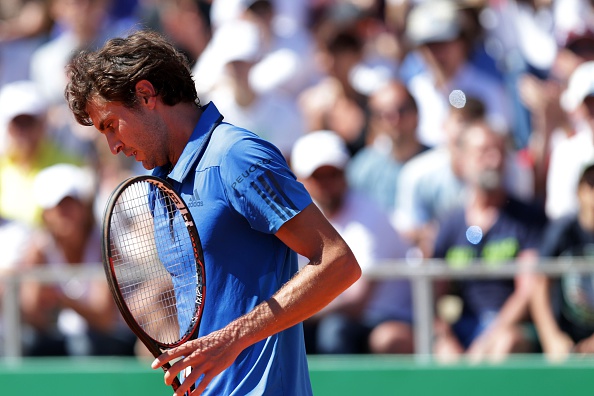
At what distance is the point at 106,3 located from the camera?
7797 mm

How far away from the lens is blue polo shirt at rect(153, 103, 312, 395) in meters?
2.44

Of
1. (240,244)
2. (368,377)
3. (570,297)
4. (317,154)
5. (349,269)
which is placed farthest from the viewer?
(317,154)

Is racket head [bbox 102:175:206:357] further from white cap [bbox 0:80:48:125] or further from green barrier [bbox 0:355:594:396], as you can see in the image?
white cap [bbox 0:80:48:125]

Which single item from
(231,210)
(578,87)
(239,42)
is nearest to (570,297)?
(578,87)

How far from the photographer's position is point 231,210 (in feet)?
8.20

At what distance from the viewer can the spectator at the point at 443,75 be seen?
242 inches

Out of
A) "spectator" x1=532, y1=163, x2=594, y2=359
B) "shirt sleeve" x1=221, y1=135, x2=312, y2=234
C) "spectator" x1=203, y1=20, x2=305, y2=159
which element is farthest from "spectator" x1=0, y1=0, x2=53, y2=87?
"shirt sleeve" x1=221, y1=135, x2=312, y2=234

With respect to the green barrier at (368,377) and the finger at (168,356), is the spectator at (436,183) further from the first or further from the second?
the finger at (168,356)

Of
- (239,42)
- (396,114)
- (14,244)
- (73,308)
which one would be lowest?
(73,308)

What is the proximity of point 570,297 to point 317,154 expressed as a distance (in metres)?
1.70

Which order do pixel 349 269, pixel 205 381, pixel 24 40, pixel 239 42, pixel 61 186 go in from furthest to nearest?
pixel 24 40 < pixel 239 42 < pixel 61 186 < pixel 349 269 < pixel 205 381

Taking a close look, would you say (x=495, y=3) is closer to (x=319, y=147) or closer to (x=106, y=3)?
(x=319, y=147)

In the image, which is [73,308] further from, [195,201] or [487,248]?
[195,201]

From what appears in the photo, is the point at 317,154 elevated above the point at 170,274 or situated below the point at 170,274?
below
